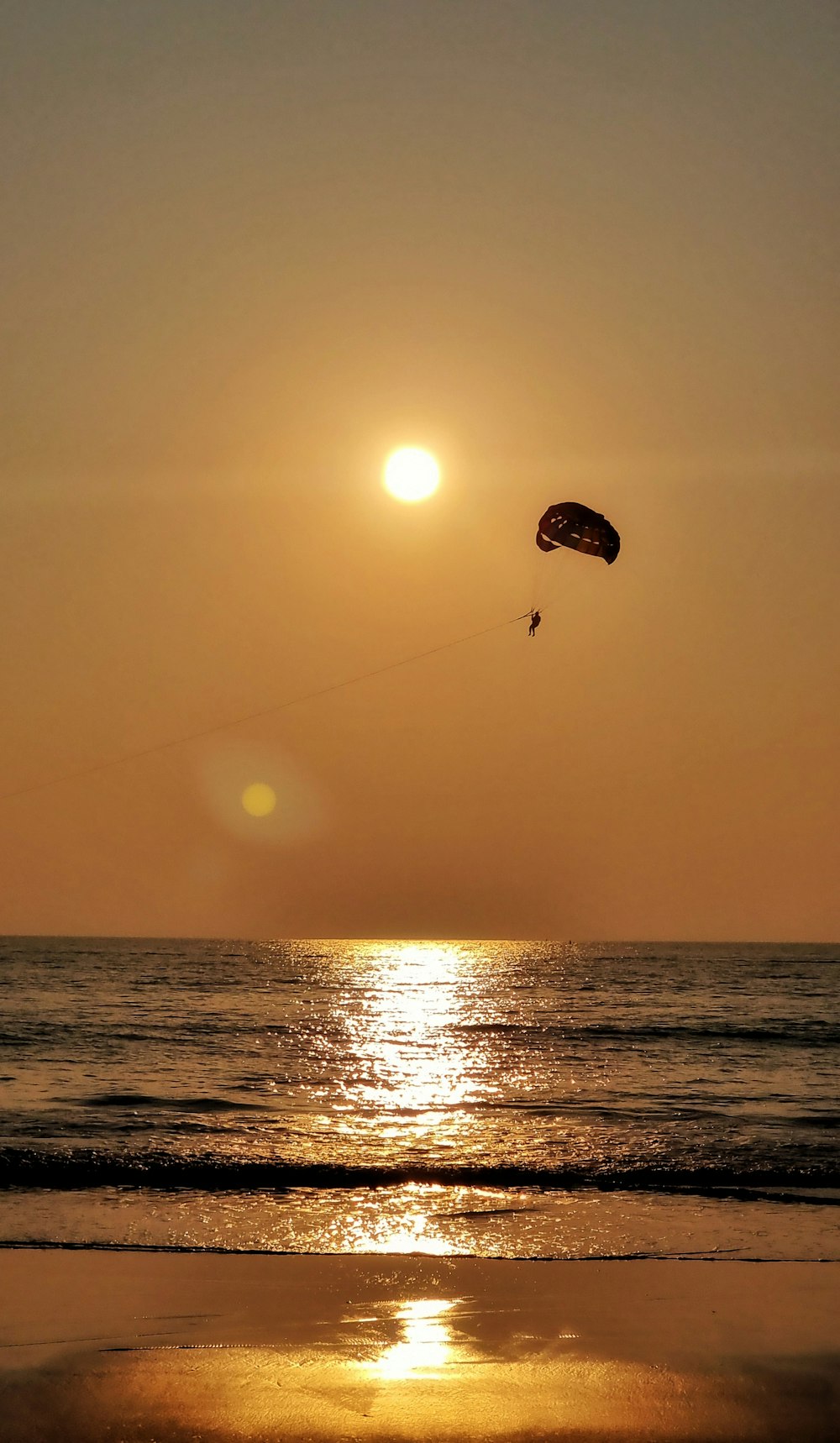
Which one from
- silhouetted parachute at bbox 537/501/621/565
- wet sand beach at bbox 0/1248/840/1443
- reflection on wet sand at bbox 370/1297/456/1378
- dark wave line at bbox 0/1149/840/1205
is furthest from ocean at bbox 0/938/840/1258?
silhouetted parachute at bbox 537/501/621/565

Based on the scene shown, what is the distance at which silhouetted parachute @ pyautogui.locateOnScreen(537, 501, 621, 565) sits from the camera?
22.3 meters

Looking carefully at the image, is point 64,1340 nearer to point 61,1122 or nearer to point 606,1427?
point 606,1427

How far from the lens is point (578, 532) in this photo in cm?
2281

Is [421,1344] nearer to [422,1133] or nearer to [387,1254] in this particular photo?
[387,1254]

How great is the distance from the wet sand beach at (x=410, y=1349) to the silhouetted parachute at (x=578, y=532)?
14598mm

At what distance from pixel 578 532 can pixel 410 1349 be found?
17000 mm

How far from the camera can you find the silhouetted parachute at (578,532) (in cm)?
2234

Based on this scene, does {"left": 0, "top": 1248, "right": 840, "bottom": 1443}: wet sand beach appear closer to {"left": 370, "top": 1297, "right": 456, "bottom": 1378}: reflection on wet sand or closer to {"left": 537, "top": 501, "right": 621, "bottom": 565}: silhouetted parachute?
{"left": 370, "top": 1297, "right": 456, "bottom": 1378}: reflection on wet sand

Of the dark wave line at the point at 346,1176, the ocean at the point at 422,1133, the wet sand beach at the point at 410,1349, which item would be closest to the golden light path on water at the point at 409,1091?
the ocean at the point at 422,1133

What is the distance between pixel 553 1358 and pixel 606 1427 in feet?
4.14

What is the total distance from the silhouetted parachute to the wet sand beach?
575 inches

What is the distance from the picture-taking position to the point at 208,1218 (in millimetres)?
13031

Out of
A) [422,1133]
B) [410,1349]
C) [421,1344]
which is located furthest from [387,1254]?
[422,1133]

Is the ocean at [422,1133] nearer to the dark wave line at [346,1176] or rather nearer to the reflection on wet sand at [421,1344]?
the dark wave line at [346,1176]
